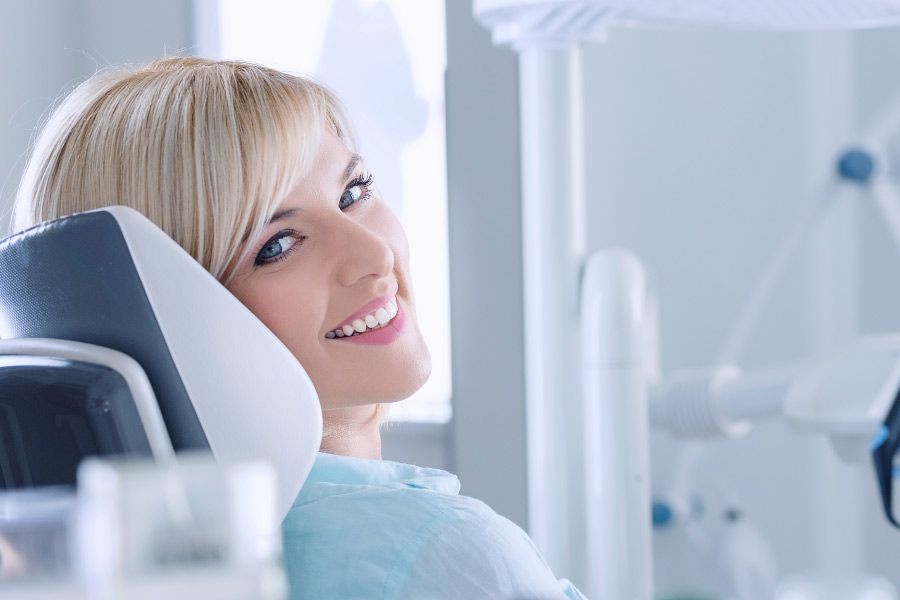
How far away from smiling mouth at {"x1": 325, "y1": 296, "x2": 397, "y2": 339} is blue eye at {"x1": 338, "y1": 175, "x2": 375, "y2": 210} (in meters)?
0.11

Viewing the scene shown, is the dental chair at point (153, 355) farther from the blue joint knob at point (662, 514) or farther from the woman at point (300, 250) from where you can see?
the blue joint knob at point (662, 514)

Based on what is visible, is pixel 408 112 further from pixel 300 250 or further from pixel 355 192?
pixel 300 250

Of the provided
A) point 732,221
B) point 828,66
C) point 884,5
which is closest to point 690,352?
point 732,221

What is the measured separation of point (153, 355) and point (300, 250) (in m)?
0.22

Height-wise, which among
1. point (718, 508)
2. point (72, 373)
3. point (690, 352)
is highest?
point (72, 373)

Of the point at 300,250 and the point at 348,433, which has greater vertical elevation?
the point at 300,250

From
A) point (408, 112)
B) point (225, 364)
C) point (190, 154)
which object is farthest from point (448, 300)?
point (225, 364)

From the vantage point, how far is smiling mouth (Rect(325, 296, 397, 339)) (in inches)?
→ 34.0

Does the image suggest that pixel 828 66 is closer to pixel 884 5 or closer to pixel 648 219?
pixel 648 219

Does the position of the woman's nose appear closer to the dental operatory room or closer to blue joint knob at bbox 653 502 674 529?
the dental operatory room

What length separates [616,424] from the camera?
1162mm

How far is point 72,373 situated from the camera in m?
0.60

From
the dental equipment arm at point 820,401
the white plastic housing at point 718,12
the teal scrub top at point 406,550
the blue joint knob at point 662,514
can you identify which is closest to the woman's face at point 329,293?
the teal scrub top at point 406,550

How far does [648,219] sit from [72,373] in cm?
127
